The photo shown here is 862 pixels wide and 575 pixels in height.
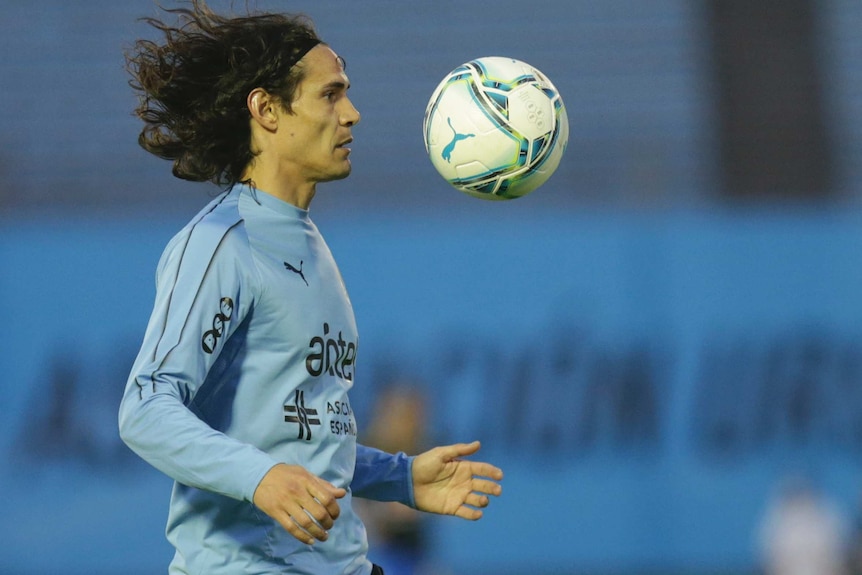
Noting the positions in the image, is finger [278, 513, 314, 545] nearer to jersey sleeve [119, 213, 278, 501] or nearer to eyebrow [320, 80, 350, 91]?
jersey sleeve [119, 213, 278, 501]

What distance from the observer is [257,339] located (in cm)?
334

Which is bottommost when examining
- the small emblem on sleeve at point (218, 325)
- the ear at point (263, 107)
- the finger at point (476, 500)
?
the finger at point (476, 500)

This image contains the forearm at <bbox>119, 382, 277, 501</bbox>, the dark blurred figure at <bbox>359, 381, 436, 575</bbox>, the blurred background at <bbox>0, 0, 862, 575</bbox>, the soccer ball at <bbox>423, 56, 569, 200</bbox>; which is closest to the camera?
the forearm at <bbox>119, 382, 277, 501</bbox>

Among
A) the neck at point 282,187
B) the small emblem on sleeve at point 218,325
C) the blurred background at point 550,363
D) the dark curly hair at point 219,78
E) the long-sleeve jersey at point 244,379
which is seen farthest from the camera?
the blurred background at point 550,363

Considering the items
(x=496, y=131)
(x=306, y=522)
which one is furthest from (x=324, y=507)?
(x=496, y=131)

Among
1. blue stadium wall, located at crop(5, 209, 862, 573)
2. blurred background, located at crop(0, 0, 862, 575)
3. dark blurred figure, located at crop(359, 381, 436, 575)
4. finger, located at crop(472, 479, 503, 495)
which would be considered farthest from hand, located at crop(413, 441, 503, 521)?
blue stadium wall, located at crop(5, 209, 862, 573)

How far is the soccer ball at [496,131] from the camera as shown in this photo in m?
4.12

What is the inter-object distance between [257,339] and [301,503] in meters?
0.66

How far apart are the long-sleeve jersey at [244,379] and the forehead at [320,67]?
0.42 meters

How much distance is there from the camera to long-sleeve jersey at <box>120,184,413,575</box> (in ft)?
9.95

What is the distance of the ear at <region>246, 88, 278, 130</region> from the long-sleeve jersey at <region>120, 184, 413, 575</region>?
9.8 inches

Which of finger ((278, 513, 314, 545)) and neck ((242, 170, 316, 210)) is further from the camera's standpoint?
neck ((242, 170, 316, 210))

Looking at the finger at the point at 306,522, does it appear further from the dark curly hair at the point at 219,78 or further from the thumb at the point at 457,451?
the dark curly hair at the point at 219,78

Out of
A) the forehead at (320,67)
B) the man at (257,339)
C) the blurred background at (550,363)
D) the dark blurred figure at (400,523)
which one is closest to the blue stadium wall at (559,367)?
the blurred background at (550,363)
